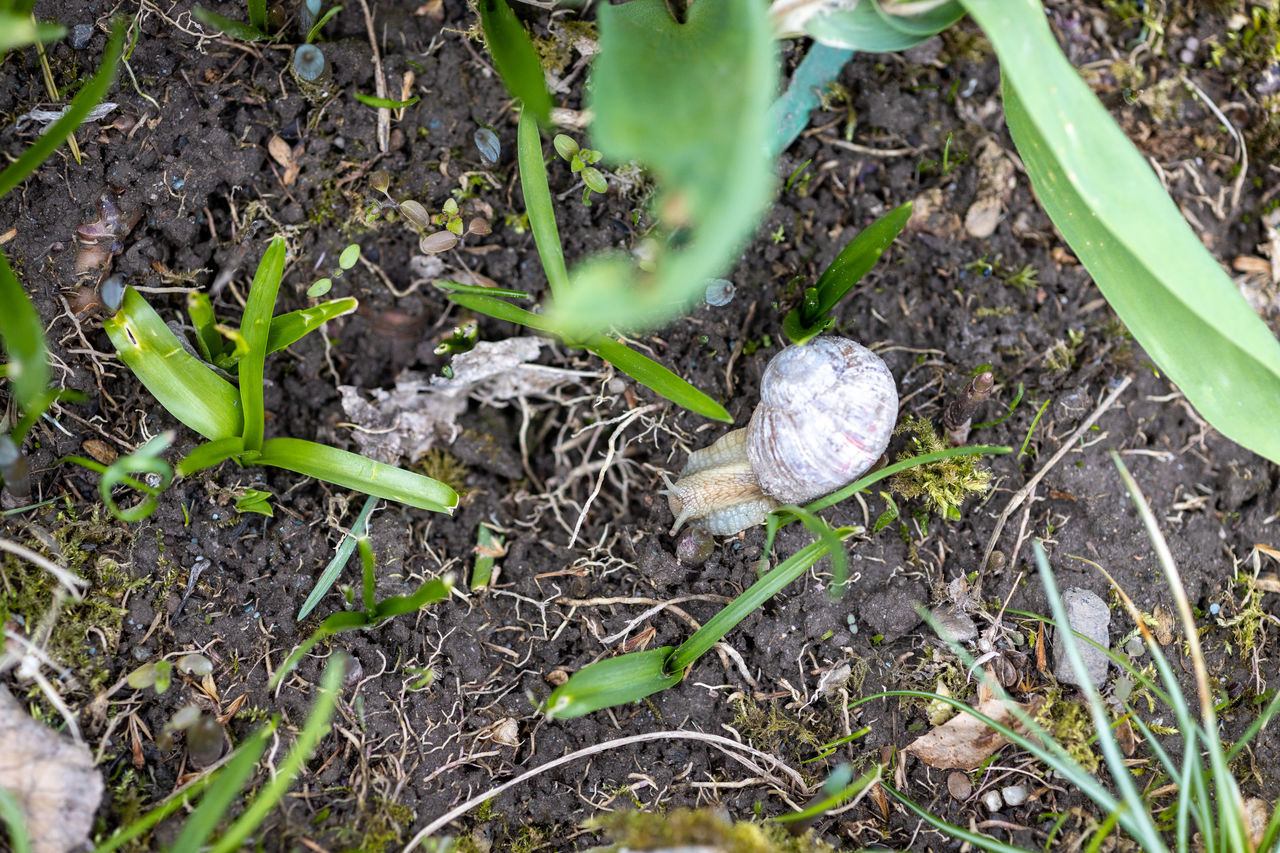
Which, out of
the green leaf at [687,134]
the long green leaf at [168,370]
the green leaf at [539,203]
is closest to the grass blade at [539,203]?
the green leaf at [539,203]

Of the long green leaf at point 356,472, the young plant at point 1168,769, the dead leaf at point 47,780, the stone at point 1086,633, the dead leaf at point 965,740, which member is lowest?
the dead leaf at point 965,740

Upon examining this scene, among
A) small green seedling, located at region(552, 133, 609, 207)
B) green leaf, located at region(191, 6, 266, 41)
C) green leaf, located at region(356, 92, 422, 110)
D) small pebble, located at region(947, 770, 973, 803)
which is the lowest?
small pebble, located at region(947, 770, 973, 803)

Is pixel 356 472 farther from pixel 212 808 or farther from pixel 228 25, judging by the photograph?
pixel 228 25

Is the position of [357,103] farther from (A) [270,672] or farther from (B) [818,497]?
(B) [818,497]

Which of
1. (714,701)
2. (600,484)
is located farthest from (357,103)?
(714,701)

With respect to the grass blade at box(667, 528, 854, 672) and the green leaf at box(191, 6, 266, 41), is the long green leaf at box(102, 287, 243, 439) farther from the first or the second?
the grass blade at box(667, 528, 854, 672)

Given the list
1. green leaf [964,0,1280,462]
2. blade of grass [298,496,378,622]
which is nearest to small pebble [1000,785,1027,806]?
green leaf [964,0,1280,462]

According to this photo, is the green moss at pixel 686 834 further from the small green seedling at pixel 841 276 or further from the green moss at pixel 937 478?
the small green seedling at pixel 841 276
